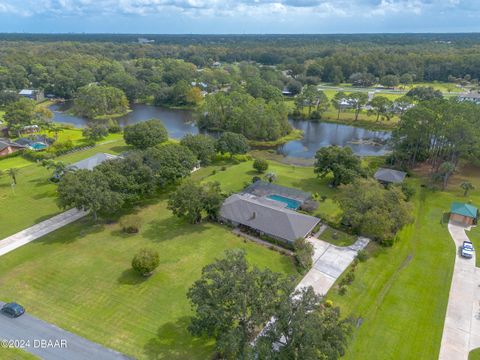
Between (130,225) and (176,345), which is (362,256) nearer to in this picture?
(176,345)

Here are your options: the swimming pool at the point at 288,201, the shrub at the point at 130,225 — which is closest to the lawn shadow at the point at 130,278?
the shrub at the point at 130,225

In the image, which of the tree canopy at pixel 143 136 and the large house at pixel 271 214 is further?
Result: the tree canopy at pixel 143 136

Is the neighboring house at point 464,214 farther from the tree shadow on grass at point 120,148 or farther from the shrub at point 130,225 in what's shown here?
the tree shadow on grass at point 120,148

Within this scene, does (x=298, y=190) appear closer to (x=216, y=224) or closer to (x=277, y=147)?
(x=216, y=224)

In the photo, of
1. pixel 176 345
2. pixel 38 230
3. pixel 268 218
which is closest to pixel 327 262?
pixel 268 218

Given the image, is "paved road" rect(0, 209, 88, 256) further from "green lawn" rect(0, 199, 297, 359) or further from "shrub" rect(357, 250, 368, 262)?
"shrub" rect(357, 250, 368, 262)

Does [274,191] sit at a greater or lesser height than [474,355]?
greater
